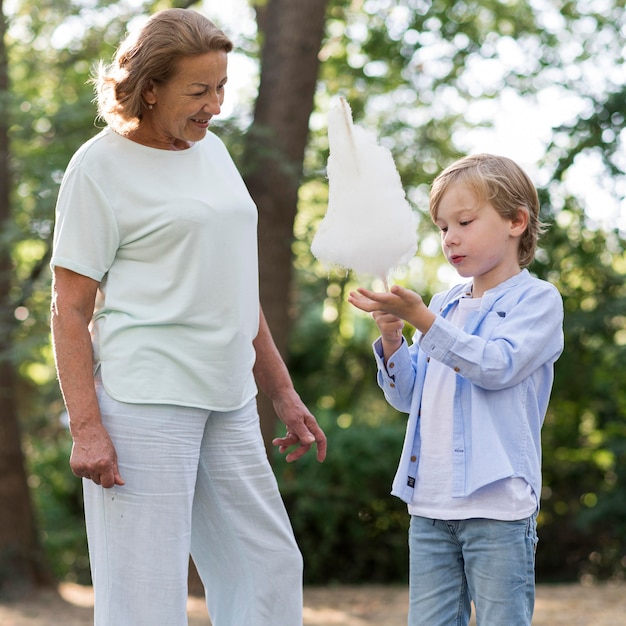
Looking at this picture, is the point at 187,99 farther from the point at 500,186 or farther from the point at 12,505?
the point at 12,505

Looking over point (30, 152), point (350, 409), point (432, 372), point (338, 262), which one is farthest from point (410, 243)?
point (350, 409)

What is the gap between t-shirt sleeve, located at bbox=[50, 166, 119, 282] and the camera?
2457mm

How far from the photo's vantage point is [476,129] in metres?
8.66

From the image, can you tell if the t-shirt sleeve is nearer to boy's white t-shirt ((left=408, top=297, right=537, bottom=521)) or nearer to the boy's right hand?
the boy's right hand

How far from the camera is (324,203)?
870 centimetres

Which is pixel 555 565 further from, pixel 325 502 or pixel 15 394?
pixel 15 394

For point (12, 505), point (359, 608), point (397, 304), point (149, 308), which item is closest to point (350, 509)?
point (359, 608)

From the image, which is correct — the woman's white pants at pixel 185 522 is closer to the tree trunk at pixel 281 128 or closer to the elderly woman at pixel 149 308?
the elderly woman at pixel 149 308

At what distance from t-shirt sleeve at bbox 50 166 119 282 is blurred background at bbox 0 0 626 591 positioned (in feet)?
10.3

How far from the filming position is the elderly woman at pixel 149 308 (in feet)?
8.10

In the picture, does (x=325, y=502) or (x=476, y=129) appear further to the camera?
(x=476, y=129)

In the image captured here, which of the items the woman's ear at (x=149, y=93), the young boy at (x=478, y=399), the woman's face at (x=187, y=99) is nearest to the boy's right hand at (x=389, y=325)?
the young boy at (x=478, y=399)

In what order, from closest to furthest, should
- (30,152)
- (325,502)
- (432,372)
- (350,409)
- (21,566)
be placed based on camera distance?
(432,372)
(30,152)
(21,566)
(325,502)
(350,409)

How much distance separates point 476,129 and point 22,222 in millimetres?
4329
